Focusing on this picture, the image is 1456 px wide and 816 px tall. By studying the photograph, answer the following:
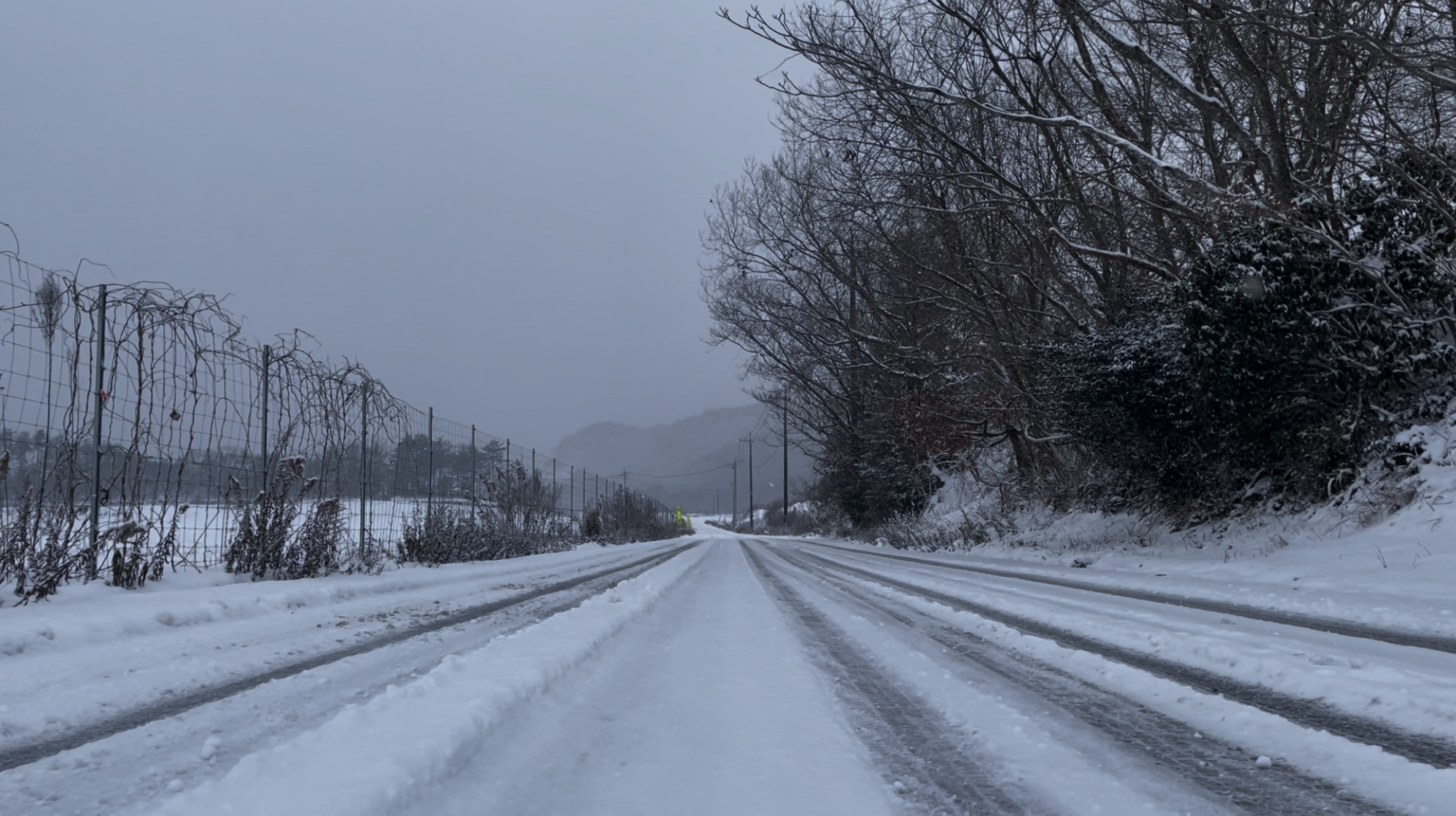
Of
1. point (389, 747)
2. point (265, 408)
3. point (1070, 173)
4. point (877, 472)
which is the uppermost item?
point (1070, 173)

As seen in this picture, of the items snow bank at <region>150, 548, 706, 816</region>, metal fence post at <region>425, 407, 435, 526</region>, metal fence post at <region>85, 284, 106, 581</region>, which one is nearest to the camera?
snow bank at <region>150, 548, 706, 816</region>

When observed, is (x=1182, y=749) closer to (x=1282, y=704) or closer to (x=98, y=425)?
(x=1282, y=704)

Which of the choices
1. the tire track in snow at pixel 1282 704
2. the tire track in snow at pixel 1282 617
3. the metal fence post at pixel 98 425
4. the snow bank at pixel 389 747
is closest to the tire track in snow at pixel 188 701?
the snow bank at pixel 389 747

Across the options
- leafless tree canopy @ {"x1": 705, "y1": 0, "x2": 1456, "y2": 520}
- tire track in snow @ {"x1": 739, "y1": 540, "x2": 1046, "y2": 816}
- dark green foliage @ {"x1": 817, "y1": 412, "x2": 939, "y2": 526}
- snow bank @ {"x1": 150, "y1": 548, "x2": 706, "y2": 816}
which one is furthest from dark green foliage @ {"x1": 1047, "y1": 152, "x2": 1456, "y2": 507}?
dark green foliage @ {"x1": 817, "y1": 412, "x2": 939, "y2": 526}

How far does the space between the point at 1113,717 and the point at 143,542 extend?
275 inches

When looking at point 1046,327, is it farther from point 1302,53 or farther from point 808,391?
point 808,391

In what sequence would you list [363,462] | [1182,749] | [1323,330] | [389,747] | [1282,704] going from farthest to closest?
1. [363,462]
2. [1323,330]
3. [1282,704]
4. [1182,749]
5. [389,747]

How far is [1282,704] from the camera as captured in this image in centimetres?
264


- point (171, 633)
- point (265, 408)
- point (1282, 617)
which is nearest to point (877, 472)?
point (265, 408)

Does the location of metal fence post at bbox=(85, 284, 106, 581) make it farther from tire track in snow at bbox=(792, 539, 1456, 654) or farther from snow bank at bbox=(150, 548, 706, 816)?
tire track in snow at bbox=(792, 539, 1456, 654)

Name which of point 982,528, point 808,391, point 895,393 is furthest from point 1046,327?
point 808,391

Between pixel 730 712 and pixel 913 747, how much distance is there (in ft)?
2.08

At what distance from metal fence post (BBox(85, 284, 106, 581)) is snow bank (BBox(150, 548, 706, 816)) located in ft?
14.6

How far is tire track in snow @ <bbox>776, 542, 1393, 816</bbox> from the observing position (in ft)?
5.97
